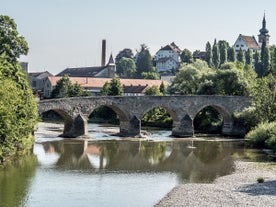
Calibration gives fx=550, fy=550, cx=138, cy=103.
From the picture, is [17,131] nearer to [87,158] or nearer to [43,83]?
[87,158]

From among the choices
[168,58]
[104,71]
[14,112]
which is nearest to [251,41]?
[168,58]

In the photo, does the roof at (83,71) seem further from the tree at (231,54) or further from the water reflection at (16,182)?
the water reflection at (16,182)

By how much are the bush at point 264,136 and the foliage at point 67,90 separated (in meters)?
46.2

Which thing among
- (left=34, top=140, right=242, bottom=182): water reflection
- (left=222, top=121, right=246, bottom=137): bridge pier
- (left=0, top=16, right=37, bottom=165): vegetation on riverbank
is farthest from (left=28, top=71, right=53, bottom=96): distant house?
(left=0, top=16, right=37, bottom=165): vegetation on riverbank

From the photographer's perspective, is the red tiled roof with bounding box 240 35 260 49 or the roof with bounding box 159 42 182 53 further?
the roof with bounding box 159 42 182 53

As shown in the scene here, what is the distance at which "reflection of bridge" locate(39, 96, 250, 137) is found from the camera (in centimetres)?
5662

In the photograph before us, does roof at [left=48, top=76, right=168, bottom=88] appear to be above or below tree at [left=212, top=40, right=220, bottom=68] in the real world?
below

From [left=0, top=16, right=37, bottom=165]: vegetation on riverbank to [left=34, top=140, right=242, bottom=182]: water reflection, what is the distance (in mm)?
2415

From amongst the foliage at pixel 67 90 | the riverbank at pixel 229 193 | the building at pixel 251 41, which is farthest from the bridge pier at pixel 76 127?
the building at pixel 251 41

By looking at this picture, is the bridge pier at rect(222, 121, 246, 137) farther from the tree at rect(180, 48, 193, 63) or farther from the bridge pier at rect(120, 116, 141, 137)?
the tree at rect(180, 48, 193, 63)

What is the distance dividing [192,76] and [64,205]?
56.9 meters

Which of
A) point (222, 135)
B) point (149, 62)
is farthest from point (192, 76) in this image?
point (149, 62)

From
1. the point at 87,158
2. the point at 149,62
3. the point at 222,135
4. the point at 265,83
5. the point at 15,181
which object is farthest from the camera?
the point at 149,62

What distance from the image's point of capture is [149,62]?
501ft
